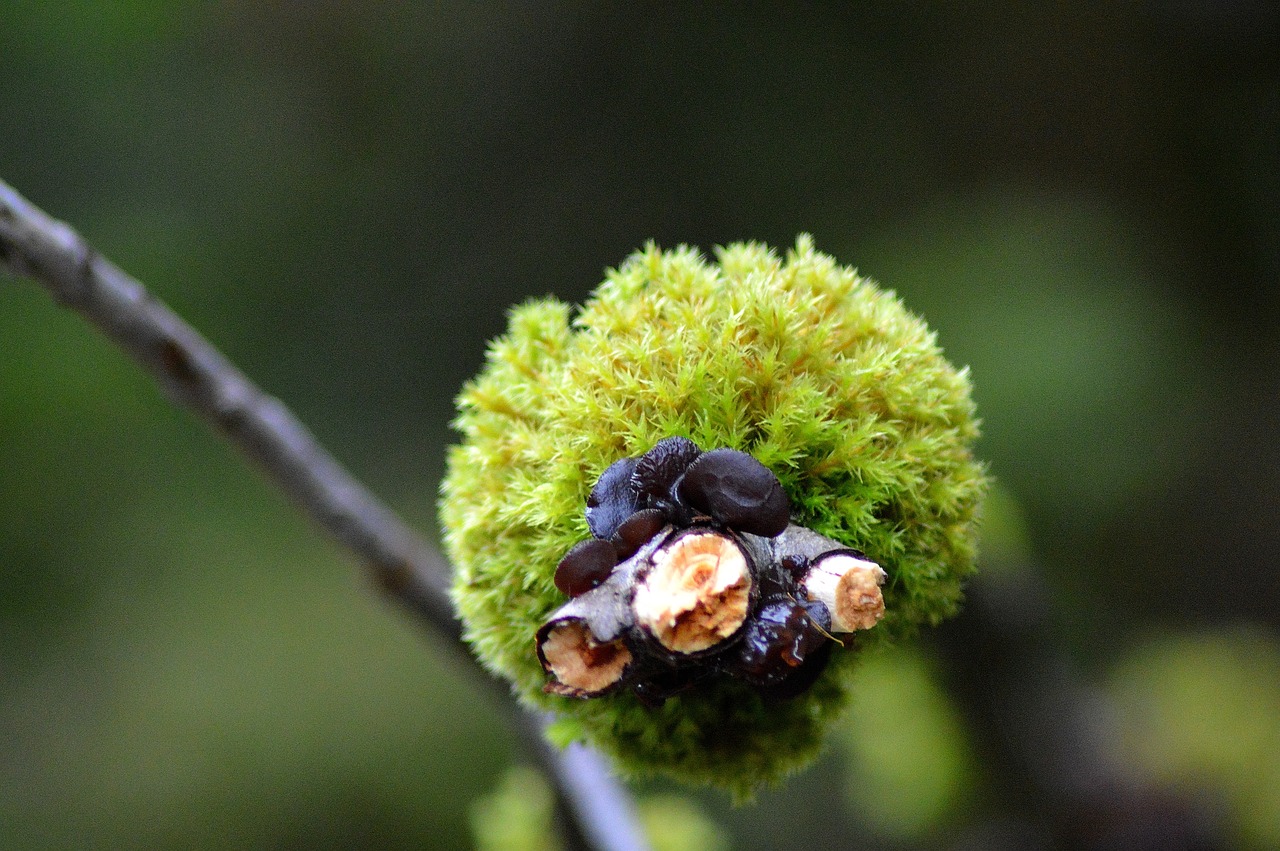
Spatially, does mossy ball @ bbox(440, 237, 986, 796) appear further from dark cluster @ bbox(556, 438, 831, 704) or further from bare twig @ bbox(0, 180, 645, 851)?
bare twig @ bbox(0, 180, 645, 851)

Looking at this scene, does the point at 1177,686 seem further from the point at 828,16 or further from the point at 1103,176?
the point at 828,16

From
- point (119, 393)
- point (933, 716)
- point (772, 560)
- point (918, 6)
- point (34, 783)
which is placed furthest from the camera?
point (918, 6)

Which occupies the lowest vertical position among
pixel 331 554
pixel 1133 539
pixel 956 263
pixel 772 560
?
pixel 772 560

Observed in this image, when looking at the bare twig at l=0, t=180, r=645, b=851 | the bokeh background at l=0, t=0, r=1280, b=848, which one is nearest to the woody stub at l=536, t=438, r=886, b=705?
the bare twig at l=0, t=180, r=645, b=851

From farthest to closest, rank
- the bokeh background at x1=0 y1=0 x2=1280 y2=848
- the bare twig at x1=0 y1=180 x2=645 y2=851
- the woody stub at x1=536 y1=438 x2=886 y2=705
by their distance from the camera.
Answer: the bokeh background at x1=0 y1=0 x2=1280 y2=848 → the bare twig at x1=0 y1=180 x2=645 y2=851 → the woody stub at x1=536 y1=438 x2=886 y2=705

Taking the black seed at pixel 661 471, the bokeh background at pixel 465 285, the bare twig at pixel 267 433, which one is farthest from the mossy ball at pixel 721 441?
the bokeh background at pixel 465 285

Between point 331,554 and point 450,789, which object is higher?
point 331,554

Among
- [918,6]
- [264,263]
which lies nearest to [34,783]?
[264,263]

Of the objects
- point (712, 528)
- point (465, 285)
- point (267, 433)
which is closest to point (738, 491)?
point (712, 528)

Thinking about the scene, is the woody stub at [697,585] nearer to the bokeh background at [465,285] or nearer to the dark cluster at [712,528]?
the dark cluster at [712,528]

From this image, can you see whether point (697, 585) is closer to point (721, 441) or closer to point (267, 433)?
point (721, 441)
